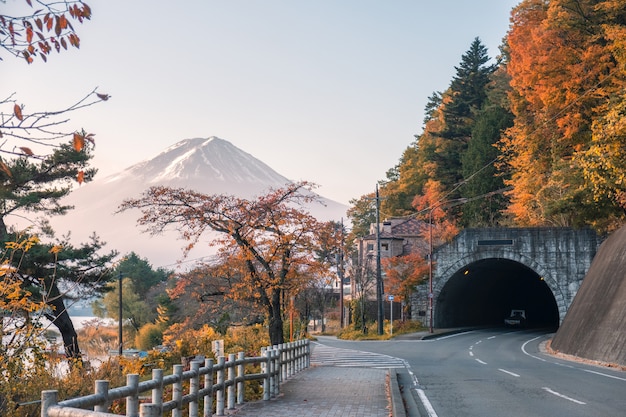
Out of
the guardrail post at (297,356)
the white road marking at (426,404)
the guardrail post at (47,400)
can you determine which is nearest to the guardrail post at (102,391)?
the guardrail post at (47,400)

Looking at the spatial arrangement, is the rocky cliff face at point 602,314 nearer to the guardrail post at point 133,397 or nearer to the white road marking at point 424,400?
the white road marking at point 424,400

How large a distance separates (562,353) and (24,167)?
25117 millimetres

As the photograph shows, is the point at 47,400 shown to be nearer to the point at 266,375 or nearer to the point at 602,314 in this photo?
the point at 266,375

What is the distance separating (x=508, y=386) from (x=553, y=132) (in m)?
31.0

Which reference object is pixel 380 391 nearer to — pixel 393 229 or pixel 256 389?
pixel 256 389

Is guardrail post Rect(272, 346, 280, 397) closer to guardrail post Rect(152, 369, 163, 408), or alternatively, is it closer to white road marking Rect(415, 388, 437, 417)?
white road marking Rect(415, 388, 437, 417)

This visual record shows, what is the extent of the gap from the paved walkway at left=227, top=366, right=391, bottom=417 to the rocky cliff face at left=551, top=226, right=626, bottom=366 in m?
Answer: 10.5

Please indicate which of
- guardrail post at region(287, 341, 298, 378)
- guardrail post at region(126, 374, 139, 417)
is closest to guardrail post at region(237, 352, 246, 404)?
guardrail post at region(126, 374, 139, 417)

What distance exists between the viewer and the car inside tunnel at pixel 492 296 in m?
55.9

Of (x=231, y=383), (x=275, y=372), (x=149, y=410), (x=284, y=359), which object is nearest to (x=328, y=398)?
(x=275, y=372)

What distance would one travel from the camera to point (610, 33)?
39.0 meters

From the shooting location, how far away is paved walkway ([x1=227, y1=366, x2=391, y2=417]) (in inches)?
495

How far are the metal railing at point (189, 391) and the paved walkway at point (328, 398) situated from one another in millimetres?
386

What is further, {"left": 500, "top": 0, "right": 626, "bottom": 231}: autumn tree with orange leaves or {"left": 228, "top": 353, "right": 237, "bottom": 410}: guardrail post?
{"left": 500, "top": 0, "right": 626, "bottom": 231}: autumn tree with orange leaves
